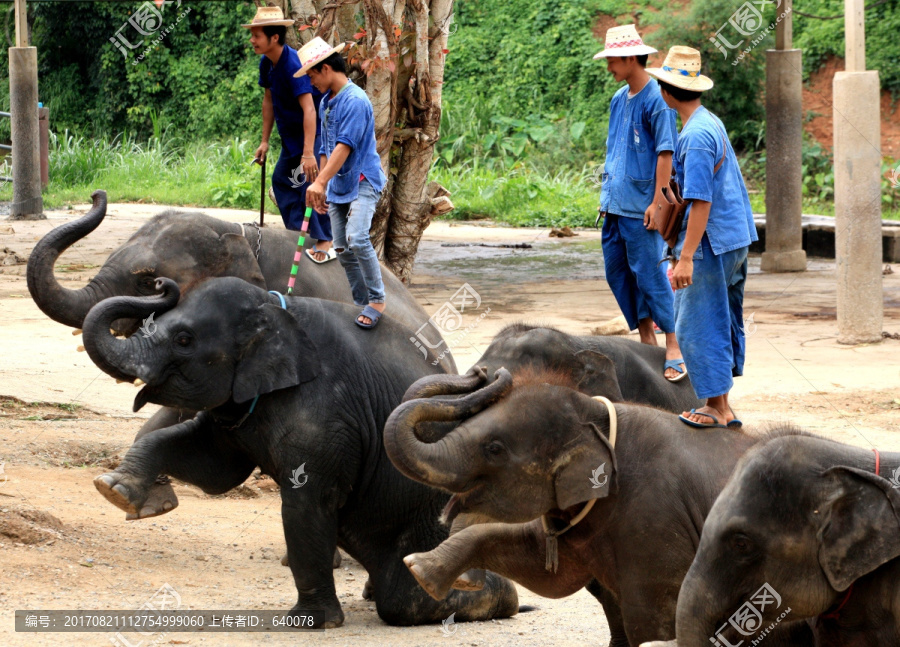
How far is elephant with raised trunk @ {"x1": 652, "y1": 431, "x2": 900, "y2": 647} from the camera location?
3180mm

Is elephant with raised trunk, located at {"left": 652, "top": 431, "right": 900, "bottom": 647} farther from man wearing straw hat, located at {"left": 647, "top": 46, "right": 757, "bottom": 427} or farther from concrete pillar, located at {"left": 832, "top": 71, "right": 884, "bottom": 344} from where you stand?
concrete pillar, located at {"left": 832, "top": 71, "right": 884, "bottom": 344}

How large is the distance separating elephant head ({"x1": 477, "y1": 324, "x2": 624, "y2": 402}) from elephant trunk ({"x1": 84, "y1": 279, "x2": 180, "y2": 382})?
4.47 feet

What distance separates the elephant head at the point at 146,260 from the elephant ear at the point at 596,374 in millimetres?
2042

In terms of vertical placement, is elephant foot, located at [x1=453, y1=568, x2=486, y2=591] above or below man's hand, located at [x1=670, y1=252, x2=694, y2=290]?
below

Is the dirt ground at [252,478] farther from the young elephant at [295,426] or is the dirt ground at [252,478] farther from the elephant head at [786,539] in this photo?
the elephant head at [786,539]

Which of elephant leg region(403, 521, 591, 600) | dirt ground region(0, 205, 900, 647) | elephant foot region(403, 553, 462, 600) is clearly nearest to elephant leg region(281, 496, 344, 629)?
dirt ground region(0, 205, 900, 647)

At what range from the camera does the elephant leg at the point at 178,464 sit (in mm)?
5164

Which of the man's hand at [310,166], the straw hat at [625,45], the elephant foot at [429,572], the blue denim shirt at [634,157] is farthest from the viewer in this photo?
the man's hand at [310,166]

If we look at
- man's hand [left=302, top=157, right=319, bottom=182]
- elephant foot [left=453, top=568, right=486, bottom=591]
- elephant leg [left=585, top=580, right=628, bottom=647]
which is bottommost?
elephant leg [left=585, top=580, right=628, bottom=647]

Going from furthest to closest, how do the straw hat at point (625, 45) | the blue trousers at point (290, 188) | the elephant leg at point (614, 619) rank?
the blue trousers at point (290, 188) < the straw hat at point (625, 45) < the elephant leg at point (614, 619)

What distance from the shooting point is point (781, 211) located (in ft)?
46.2

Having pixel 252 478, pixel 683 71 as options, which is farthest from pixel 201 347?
pixel 252 478

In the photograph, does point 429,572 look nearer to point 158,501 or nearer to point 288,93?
point 158,501

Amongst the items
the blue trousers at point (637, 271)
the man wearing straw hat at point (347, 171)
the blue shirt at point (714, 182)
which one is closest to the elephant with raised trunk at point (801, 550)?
the blue shirt at point (714, 182)
